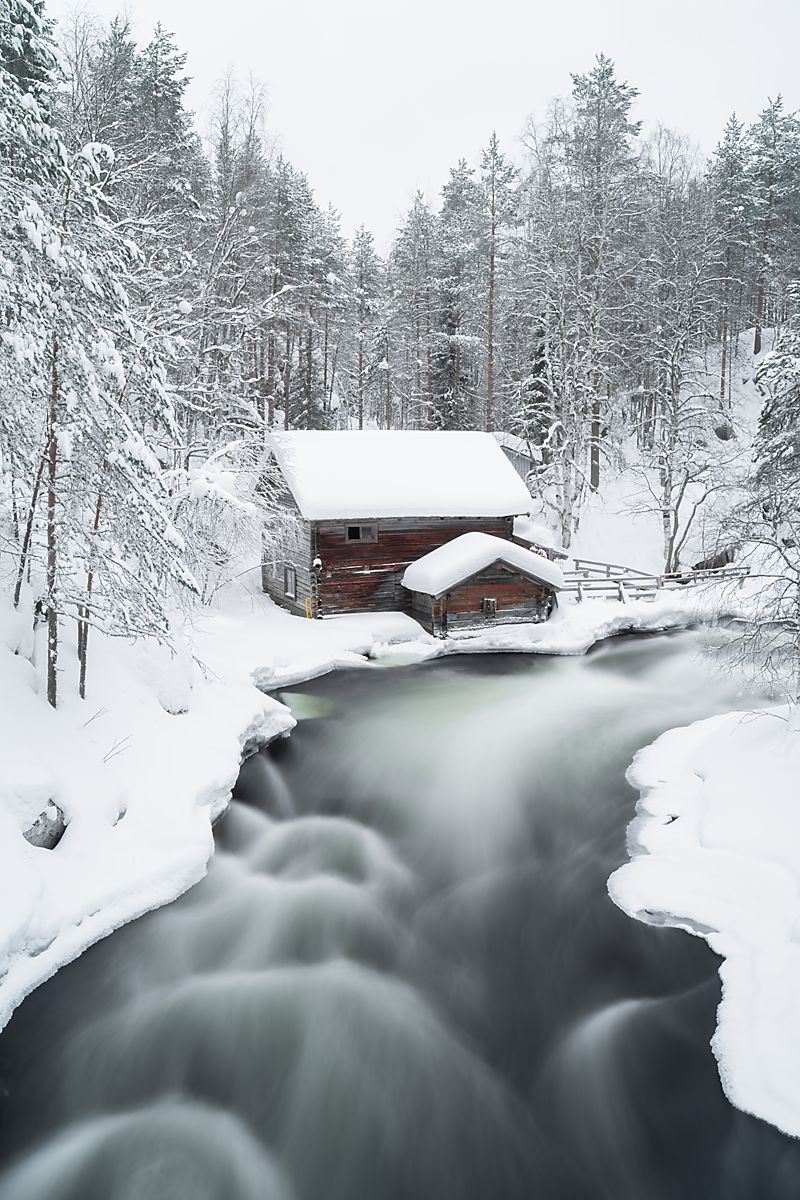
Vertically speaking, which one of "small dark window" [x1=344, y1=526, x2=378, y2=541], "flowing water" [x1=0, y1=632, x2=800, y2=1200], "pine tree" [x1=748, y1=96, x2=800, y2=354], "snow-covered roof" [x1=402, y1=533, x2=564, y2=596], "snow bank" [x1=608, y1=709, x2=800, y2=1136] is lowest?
"flowing water" [x1=0, y1=632, x2=800, y2=1200]

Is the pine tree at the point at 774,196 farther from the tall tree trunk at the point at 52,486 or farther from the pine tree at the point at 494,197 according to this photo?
the tall tree trunk at the point at 52,486

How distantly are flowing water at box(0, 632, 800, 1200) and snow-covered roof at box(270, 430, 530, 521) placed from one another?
12.0m

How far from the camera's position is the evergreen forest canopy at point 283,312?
9945 millimetres

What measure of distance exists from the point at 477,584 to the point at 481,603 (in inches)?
26.0

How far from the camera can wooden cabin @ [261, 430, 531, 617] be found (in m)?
22.9

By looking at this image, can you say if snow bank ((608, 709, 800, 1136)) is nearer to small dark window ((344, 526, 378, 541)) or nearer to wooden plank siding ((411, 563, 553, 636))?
wooden plank siding ((411, 563, 553, 636))

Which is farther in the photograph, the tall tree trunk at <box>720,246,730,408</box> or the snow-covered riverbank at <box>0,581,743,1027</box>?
the tall tree trunk at <box>720,246,730,408</box>

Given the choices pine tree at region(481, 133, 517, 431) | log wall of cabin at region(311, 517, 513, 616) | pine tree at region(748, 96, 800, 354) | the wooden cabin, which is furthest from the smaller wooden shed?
pine tree at region(748, 96, 800, 354)

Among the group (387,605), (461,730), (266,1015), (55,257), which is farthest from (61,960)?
(387,605)

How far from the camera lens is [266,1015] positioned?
779cm

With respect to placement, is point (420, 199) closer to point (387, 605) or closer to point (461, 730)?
point (387, 605)

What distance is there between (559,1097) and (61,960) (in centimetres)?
545

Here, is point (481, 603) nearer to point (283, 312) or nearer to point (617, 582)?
point (617, 582)

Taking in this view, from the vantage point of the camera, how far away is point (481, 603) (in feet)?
76.1
